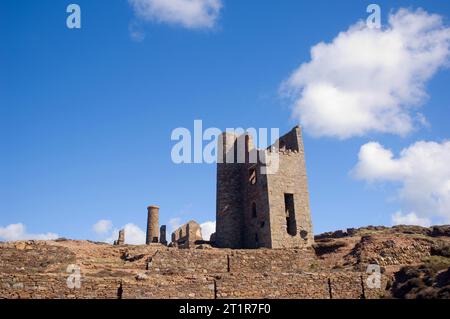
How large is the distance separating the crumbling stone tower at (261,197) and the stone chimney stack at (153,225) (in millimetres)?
8674

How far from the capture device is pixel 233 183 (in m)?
30.4

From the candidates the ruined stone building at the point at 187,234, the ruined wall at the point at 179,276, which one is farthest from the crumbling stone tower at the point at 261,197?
the ruined wall at the point at 179,276

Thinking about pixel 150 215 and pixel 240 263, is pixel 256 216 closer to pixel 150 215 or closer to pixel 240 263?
pixel 240 263

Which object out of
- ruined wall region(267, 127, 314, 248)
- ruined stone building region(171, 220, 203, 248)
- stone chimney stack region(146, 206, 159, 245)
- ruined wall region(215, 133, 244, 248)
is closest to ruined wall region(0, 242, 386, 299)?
A: ruined wall region(267, 127, 314, 248)

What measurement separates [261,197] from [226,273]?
11997mm

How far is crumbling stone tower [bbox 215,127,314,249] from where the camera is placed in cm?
2605

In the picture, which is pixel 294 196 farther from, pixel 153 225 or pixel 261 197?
pixel 153 225

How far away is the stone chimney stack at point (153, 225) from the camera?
35.7 meters

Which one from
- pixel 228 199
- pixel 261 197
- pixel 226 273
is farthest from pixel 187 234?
pixel 226 273

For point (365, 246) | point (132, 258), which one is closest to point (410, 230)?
point (365, 246)

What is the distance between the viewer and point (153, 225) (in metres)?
36.5

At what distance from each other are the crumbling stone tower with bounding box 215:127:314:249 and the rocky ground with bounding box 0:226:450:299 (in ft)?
11.2

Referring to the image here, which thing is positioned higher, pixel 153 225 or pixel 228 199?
pixel 228 199
